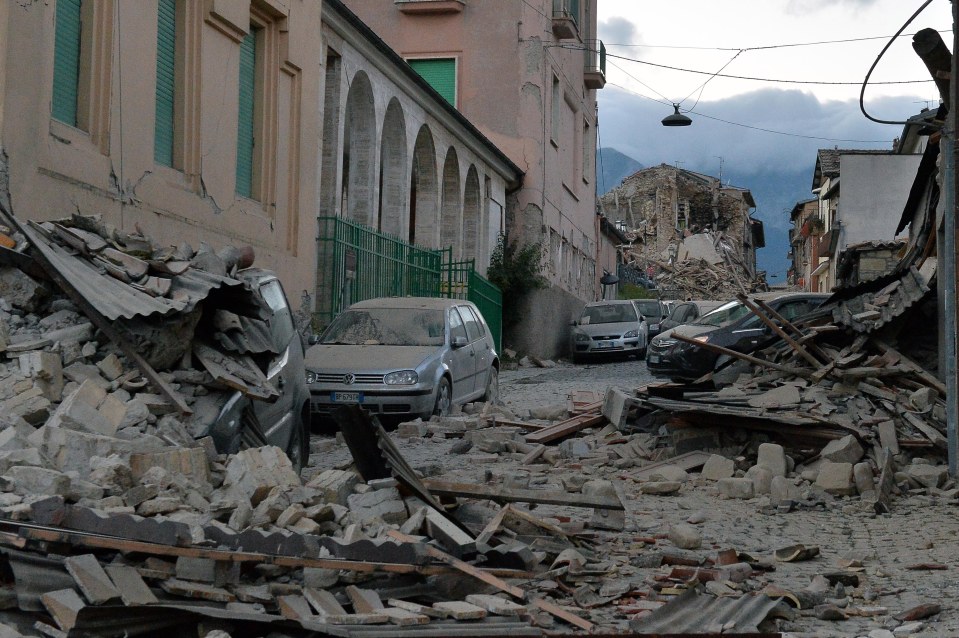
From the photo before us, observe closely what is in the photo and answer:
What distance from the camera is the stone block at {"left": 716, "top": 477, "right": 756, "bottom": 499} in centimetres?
996

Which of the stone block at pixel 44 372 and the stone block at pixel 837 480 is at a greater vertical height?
the stone block at pixel 44 372

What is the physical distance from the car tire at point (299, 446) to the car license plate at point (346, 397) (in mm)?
3919

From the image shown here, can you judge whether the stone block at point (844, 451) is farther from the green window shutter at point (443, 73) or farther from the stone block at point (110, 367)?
the green window shutter at point (443, 73)

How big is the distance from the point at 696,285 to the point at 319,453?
2235 inches

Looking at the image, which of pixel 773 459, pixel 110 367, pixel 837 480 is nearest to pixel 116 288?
pixel 110 367

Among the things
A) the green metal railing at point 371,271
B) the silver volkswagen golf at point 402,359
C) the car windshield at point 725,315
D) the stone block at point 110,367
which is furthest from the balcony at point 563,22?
the stone block at point 110,367

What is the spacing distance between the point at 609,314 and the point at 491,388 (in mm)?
16130

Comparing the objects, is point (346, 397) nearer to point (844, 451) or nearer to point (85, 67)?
→ point (85, 67)

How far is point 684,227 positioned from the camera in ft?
252

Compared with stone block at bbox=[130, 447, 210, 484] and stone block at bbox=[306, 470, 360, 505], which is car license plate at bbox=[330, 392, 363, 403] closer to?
stone block at bbox=[306, 470, 360, 505]

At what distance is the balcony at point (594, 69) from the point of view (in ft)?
132

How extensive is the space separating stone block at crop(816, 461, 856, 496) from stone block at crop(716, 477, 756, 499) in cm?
63

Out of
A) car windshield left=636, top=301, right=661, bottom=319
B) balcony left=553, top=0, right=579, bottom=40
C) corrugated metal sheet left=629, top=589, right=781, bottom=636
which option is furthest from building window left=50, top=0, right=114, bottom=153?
car windshield left=636, top=301, right=661, bottom=319

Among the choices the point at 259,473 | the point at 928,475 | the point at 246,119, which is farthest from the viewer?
the point at 246,119
